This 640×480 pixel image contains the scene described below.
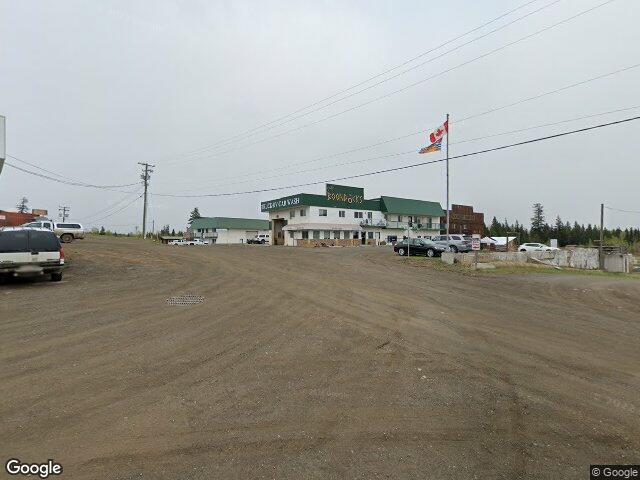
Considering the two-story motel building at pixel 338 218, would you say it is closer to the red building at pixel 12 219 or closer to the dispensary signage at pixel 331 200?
the dispensary signage at pixel 331 200

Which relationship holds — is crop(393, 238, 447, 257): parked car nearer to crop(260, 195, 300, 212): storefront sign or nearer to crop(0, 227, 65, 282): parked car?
crop(0, 227, 65, 282): parked car

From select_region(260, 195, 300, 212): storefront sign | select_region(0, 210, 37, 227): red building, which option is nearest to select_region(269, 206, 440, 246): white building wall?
select_region(260, 195, 300, 212): storefront sign

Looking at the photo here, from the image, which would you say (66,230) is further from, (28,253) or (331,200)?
(331,200)

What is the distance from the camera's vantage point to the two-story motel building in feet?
186

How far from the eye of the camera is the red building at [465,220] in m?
89.4

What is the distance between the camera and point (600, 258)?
33.0 meters

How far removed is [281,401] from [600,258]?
38336 mm

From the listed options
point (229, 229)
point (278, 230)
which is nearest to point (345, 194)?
point (278, 230)

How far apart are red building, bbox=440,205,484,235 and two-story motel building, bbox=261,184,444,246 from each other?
2122 centimetres

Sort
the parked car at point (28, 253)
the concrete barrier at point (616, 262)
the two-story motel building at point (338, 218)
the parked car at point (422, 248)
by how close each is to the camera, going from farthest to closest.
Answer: the two-story motel building at point (338, 218)
the concrete barrier at point (616, 262)
the parked car at point (422, 248)
the parked car at point (28, 253)

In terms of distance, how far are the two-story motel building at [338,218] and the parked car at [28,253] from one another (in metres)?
41.2

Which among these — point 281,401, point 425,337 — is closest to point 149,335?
point 281,401

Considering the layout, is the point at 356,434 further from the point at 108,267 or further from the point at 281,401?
the point at 108,267

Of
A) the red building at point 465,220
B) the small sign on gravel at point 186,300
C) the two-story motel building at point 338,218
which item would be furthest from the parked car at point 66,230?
the red building at point 465,220
